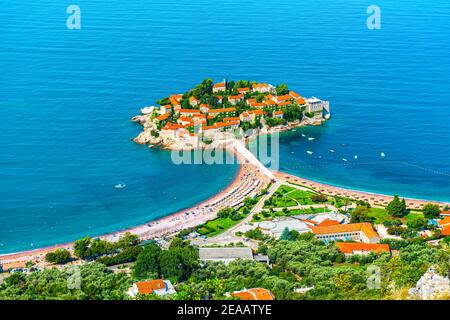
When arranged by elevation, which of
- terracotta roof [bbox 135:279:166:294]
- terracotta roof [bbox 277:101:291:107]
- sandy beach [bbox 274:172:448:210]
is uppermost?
terracotta roof [bbox 277:101:291:107]

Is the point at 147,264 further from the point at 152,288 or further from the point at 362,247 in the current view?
the point at 362,247

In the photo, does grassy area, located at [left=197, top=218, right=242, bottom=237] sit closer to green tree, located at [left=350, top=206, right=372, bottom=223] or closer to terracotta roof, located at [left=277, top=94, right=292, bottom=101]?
green tree, located at [left=350, top=206, right=372, bottom=223]

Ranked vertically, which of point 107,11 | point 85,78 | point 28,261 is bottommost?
point 28,261

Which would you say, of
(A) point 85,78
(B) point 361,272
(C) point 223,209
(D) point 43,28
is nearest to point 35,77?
(A) point 85,78

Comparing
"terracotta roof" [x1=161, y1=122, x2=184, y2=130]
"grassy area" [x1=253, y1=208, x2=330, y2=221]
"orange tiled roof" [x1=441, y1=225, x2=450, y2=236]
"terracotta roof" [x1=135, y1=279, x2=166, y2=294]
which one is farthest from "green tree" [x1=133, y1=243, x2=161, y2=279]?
"terracotta roof" [x1=161, y1=122, x2=184, y2=130]

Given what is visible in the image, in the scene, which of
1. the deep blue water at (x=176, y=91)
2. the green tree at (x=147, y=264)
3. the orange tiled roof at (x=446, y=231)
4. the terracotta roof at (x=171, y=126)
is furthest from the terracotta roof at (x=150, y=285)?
the terracotta roof at (x=171, y=126)

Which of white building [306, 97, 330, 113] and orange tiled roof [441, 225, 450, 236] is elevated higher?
white building [306, 97, 330, 113]

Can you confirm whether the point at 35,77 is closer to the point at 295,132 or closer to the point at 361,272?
the point at 295,132
